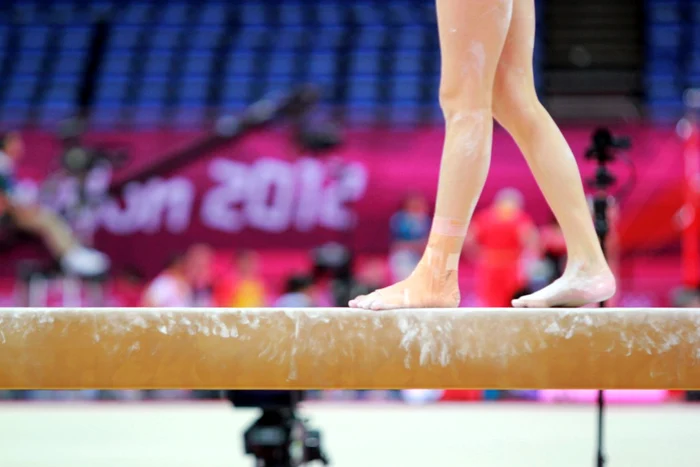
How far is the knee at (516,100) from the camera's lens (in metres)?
2.34

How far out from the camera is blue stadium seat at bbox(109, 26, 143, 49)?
1173 cm

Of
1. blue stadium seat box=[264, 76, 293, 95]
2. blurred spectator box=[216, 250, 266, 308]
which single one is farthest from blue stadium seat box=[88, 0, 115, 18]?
blurred spectator box=[216, 250, 266, 308]

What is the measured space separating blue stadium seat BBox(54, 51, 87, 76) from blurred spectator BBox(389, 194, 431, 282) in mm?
5598

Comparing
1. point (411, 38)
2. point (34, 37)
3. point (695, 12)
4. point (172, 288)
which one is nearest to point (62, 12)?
point (34, 37)

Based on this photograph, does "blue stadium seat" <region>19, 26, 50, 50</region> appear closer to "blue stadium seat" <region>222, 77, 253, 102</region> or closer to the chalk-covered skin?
"blue stadium seat" <region>222, 77, 253, 102</region>

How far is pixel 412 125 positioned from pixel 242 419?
10.0 feet

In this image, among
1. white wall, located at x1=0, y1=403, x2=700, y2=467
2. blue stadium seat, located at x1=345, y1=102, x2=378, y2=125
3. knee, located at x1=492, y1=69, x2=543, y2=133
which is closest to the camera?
knee, located at x1=492, y1=69, x2=543, y2=133

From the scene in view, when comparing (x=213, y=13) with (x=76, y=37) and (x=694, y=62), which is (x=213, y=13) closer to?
(x=76, y=37)

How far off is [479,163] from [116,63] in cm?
992

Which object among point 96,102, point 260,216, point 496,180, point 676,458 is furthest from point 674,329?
point 96,102

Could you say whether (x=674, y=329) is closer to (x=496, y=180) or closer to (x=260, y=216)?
(x=496, y=180)

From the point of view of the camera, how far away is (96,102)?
10945mm

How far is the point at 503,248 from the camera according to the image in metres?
7.29

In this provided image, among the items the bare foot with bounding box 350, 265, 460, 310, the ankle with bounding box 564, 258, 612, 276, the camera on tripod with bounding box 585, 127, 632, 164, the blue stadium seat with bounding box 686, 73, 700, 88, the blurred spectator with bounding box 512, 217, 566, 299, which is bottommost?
the blurred spectator with bounding box 512, 217, 566, 299
